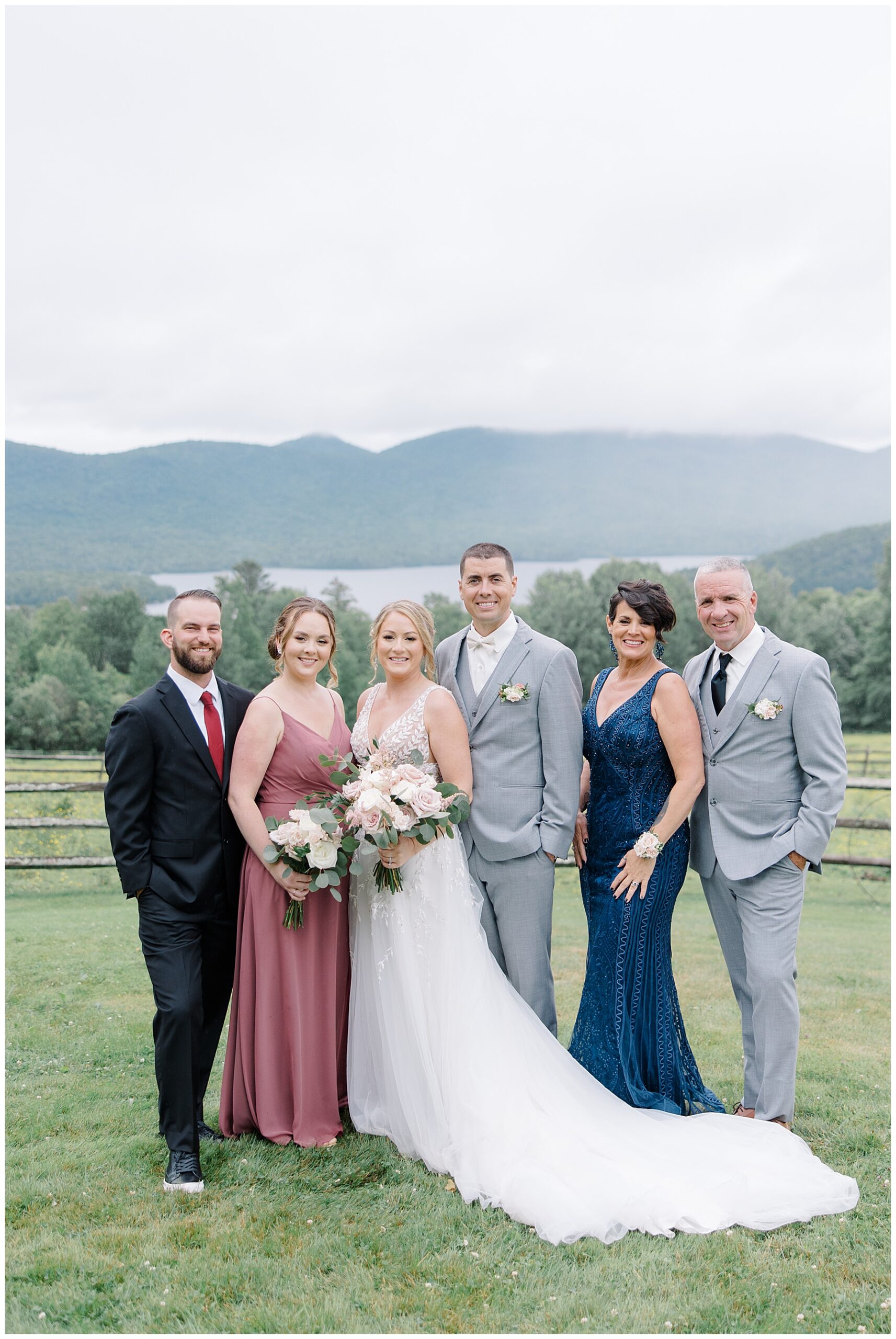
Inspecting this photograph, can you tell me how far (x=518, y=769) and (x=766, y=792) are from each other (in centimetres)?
124

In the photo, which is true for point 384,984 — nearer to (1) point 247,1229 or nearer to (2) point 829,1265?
(1) point 247,1229

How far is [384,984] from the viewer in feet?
15.8

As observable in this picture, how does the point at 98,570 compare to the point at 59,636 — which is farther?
the point at 98,570

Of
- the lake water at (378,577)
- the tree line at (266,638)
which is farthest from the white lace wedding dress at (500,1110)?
the lake water at (378,577)

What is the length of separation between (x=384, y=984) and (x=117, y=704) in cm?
2415

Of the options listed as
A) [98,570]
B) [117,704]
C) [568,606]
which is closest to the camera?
[117,704]

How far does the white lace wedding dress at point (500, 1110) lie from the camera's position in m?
3.99

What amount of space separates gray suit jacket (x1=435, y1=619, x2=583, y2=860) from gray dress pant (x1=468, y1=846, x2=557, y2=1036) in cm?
9

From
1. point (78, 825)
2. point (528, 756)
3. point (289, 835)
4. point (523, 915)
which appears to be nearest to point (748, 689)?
point (528, 756)

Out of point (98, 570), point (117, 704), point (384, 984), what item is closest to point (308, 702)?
point (384, 984)

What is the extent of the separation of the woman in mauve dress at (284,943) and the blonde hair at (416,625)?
0.74ft

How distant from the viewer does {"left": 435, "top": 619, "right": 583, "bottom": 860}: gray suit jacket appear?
15.9 ft

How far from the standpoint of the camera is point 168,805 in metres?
4.57

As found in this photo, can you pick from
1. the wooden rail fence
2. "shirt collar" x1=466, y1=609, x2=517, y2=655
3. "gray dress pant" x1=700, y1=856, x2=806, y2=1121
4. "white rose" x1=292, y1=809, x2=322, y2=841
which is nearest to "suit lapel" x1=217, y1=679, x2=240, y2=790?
"white rose" x1=292, y1=809, x2=322, y2=841
